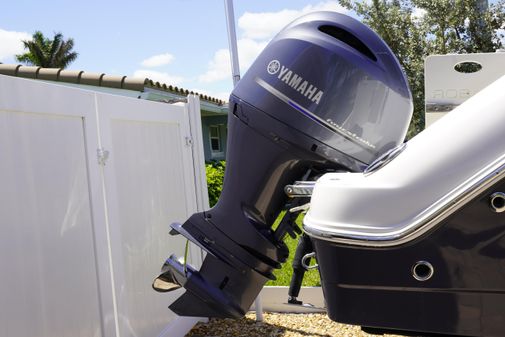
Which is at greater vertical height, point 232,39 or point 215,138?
point 232,39

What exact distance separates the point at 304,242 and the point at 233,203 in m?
0.30

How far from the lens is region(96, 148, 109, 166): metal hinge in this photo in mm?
2635

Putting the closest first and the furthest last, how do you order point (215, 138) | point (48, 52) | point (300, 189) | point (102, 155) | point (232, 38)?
point (300, 189), point (102, 155), point (232, 38), point (215, 138), point (48, 52)

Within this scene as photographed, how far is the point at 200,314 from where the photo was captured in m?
2.05

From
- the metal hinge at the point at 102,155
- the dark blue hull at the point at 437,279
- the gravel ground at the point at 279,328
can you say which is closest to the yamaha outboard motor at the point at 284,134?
the dark blue hull at the point at 437,279

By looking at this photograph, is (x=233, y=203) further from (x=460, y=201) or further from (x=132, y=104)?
(x=132, y=104)

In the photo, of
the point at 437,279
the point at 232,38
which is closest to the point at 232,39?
the point at 232,38

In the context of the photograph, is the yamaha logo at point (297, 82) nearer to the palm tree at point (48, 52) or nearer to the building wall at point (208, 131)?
the building wall at point (208, 131)

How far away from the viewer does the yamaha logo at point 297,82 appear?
1.83 m

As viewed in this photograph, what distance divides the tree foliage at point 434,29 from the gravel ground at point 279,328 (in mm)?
6778

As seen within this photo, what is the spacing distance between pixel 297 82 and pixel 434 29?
9.53 metres

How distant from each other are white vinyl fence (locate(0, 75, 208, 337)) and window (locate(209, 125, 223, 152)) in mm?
11445

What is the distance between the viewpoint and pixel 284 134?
1.84m

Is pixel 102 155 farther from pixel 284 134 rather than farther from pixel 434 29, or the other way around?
pixel 434 29
